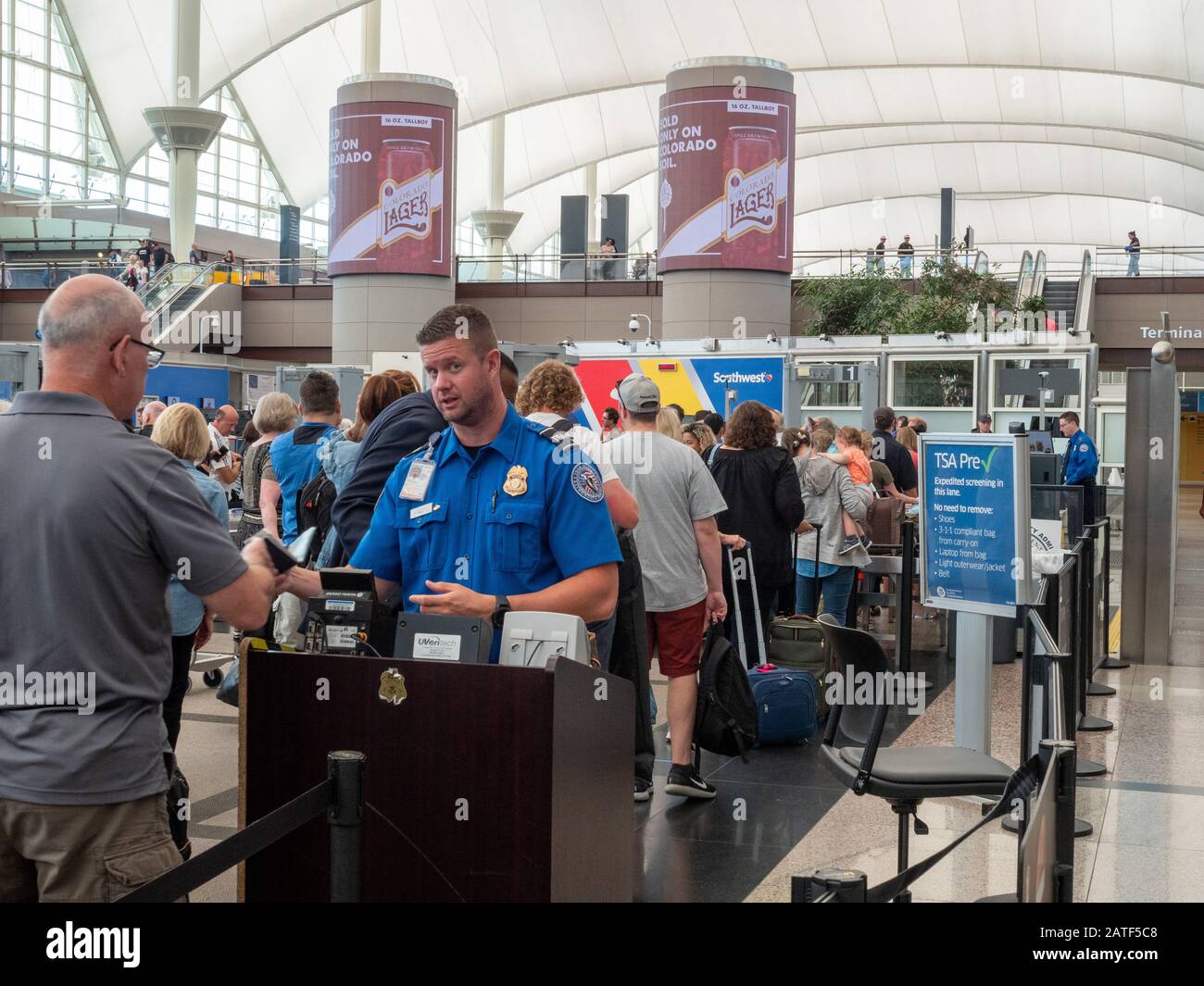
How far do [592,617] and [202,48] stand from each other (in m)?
41.5

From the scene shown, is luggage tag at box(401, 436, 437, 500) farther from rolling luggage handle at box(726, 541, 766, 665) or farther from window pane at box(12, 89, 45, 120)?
window pane at box(12, 89, 45, 120)

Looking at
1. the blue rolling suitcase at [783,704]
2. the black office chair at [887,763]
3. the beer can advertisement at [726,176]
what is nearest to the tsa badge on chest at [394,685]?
the black office chair at [887,763]

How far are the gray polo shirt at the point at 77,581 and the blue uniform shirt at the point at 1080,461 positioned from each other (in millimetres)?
15331

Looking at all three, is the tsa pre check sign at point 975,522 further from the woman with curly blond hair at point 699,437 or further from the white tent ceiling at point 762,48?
the white tent ceiling at point 762,48

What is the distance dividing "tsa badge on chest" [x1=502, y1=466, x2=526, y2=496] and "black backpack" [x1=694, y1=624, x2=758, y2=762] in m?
2.94

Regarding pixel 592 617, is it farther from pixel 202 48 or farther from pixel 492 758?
pixel 202 48

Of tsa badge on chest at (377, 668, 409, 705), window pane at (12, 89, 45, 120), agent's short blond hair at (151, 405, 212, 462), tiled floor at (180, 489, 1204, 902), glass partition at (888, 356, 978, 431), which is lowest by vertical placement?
tiled floor at (180, 489, 1204, 902)

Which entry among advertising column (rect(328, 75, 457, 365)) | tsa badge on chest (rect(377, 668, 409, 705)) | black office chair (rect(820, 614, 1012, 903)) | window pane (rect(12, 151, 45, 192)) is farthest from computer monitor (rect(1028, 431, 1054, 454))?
window pane (rect(12, 151, 45, 192))

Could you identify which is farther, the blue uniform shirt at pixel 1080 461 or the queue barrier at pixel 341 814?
the blue uniform shirt at pixel 1080 461

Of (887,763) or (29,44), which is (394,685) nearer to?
(887,763)

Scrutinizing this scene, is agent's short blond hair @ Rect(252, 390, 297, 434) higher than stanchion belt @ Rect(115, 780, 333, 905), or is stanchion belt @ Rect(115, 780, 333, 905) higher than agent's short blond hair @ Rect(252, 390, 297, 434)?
agent's short blond hair @ Rect(252, 390, 297, 434)

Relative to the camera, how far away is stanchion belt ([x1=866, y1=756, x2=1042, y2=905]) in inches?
90.0

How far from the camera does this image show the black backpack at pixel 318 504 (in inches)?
249
